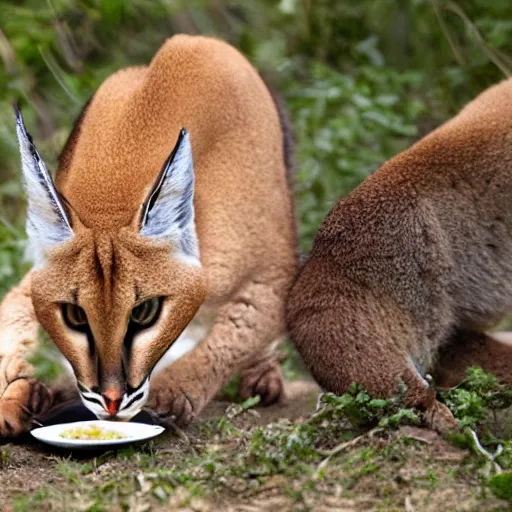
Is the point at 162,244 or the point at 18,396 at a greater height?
the point at 162,244

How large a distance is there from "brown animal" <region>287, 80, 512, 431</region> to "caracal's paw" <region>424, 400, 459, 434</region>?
274mm

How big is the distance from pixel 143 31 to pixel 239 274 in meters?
5.86

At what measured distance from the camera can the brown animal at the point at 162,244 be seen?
5.22 metres

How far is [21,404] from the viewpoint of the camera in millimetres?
5871

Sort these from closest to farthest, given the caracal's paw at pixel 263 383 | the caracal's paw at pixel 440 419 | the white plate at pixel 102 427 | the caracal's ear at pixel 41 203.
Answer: the caracal's paw at pixel 440 419, the caracal's ear at pixel 41 203, the white plate at pixel 102 427, the caracal's paw at pixel 263 383

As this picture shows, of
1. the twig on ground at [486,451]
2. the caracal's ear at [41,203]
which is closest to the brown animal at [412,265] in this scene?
the twig on ground at [486,451]

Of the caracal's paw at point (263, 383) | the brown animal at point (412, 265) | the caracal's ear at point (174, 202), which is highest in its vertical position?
the caracal's ear at point (174, 202)

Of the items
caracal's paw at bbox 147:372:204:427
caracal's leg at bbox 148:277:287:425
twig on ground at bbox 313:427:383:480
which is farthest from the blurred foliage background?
twig on ground at bbox 313:427:383:480

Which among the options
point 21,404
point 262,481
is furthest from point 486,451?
point 21,404

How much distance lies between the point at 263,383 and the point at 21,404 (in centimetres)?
164

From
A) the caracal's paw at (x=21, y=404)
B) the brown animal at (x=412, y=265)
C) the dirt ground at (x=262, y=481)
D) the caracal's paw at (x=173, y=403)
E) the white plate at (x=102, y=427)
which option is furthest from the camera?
the caracal's paw at (x=173, y=403)

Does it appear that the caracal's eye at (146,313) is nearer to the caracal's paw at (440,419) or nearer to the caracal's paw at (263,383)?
the caracal's paw at (440,419)

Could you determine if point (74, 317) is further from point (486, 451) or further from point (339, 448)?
point (486, 451)

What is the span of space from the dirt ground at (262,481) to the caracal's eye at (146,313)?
2.17 ft
